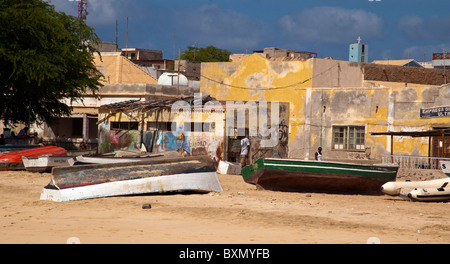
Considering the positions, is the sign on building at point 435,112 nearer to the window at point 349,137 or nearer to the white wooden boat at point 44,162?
the window at point 349,137

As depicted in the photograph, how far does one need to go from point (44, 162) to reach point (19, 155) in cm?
181

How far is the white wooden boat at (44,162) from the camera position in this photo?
24.7 m

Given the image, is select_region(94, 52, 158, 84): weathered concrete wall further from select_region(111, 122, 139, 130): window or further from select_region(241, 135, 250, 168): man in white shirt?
select_region(241, 135, 250, 168): man in white shirt

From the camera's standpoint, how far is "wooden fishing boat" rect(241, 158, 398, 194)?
731 inches

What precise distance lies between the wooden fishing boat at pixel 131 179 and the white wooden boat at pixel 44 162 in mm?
8715

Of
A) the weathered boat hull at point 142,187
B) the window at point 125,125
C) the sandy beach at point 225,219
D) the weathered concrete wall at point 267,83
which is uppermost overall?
the weathered concrete wall at point 267,83

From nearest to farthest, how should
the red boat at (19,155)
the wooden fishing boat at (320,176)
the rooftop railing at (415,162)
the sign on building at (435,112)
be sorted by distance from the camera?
the wooden fishing boat at (320,176)
the rooftop railing at (415,162)
the red boat at (19,155)
the sign on building at (435,112)

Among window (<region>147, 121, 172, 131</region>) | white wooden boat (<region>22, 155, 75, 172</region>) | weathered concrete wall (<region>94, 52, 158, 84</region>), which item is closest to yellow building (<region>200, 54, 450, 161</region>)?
window (<region>147, 121, 172, 131</region>)

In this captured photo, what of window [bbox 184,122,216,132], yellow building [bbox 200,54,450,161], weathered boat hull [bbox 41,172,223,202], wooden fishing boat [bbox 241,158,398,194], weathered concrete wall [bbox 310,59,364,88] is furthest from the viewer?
weathered concrete wall [bbox 310,59,364,88]

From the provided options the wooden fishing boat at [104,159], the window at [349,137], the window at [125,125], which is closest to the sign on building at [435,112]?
the window at [349,137]

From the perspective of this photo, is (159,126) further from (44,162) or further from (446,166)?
(446,166)

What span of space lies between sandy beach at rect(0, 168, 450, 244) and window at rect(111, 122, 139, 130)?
46.5 ft

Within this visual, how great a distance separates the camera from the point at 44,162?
24.7m

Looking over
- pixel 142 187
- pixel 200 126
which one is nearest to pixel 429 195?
pixel 142 187
